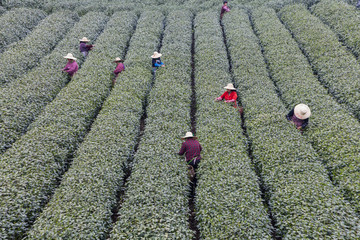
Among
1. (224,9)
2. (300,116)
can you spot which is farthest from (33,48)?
(224,9)

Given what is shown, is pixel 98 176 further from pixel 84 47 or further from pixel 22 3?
pixel 22 3

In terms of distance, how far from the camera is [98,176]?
824 cm

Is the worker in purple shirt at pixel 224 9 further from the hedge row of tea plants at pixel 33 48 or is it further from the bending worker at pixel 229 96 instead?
the bending worker at pixel 229 96

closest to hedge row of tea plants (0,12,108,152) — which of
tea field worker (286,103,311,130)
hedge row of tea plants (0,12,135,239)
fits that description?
hedge row of tea plants (0,12,135,239)

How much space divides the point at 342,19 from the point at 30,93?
2301 centimetres

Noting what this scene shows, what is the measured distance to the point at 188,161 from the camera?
29.8 ft

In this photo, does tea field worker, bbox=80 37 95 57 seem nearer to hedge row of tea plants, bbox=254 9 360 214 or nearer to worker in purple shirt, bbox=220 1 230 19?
hedge row of tea plants, bbox=254 9 360 214

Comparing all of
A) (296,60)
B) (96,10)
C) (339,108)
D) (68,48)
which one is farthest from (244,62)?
(96,10)

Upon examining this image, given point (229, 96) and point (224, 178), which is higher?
point (229, 96)

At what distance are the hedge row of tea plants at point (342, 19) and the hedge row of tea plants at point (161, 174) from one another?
39.5 ft

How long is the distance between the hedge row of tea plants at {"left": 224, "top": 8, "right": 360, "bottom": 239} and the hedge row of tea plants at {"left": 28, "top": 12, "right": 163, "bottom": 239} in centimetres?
530

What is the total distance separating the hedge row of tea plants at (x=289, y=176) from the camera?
6520 mm

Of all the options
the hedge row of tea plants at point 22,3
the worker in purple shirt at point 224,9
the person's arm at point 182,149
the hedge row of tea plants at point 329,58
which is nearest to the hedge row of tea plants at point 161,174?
the person's arm at point 182,149

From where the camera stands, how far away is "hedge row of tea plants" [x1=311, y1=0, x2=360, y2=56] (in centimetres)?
1654
